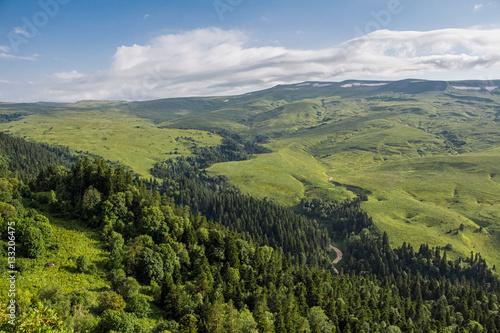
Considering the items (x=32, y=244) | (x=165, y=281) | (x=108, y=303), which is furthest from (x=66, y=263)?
(x=165, y=281)

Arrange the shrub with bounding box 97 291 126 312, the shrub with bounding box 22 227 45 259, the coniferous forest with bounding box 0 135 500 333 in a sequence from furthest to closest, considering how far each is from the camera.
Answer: the shrub with bounding box 22 227 45 259 → the coniferous forest with bounding box 0 135 500 333 → the shrub with bounding box 97 291 126 312

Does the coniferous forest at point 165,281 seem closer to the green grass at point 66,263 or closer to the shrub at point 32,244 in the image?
the shrub at point 32,244

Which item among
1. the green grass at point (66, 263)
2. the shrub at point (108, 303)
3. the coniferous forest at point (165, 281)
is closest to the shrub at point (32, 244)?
the coniferous forest at point (165, 281)

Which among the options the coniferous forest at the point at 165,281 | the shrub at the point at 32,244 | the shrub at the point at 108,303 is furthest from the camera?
the shrub at the point at 32,244

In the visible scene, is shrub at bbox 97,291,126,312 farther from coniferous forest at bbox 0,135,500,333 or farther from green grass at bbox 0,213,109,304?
green grass at bbox 0,213,109,304

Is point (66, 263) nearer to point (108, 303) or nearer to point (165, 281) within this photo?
point (108, 303)

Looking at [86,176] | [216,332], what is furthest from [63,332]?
[86,176]

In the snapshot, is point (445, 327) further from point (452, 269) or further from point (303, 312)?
point (452, 269)

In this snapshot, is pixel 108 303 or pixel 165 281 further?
pixel 165 281

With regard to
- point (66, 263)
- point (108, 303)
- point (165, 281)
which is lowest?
point (165, 281)

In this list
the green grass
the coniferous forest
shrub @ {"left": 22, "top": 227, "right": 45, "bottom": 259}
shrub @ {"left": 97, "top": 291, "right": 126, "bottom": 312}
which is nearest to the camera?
shrub @ {"left": 97, "top": 291, "right": 126, "bottom": 312}

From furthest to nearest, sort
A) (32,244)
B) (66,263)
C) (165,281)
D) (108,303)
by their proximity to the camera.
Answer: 1. (165,281)
2. (66,263)
3. (32,244)
4. (108,303)

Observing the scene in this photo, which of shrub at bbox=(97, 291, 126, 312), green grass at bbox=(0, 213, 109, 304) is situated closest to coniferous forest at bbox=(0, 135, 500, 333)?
shrub at bbox=(97, 291, 126, 312)
